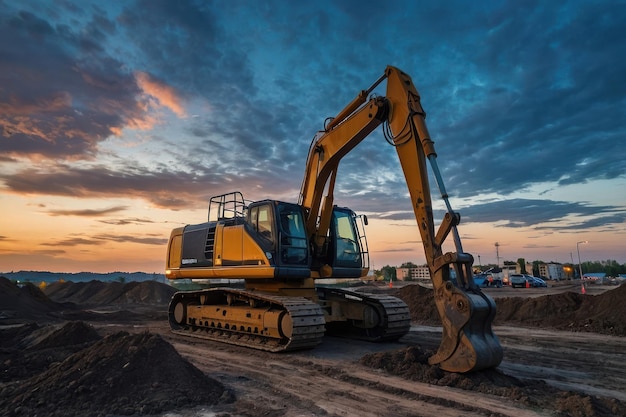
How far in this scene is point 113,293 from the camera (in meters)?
31.4

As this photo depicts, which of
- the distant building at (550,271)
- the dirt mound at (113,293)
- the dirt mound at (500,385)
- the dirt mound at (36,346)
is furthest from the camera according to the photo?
the distant building at (550,271)

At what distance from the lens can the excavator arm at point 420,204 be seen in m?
6.59

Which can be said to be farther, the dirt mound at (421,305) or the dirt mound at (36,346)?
the dirt mound at (421,305)

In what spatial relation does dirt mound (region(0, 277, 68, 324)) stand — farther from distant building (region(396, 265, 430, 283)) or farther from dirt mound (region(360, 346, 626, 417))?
distant building (region(396, 265, 430, 283))

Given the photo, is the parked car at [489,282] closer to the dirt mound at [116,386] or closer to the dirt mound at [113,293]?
the dirt mound at [113,293]

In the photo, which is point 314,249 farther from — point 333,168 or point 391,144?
point 391,144

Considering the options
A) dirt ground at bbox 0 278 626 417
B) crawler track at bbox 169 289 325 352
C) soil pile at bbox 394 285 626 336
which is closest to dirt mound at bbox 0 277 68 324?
dirt ground at bbox 0 278 626 417

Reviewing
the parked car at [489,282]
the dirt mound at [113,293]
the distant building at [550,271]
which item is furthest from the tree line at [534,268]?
the dirt mound at [113,293]

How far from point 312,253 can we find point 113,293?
983 inches

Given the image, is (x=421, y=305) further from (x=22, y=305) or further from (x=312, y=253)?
(x=22, y=305)

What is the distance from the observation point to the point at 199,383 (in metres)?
6.47

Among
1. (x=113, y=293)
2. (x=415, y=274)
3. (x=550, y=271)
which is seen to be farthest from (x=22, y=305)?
(x=550, y=271)

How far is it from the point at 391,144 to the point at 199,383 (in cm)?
578

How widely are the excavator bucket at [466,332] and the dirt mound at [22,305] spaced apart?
59.0ft
